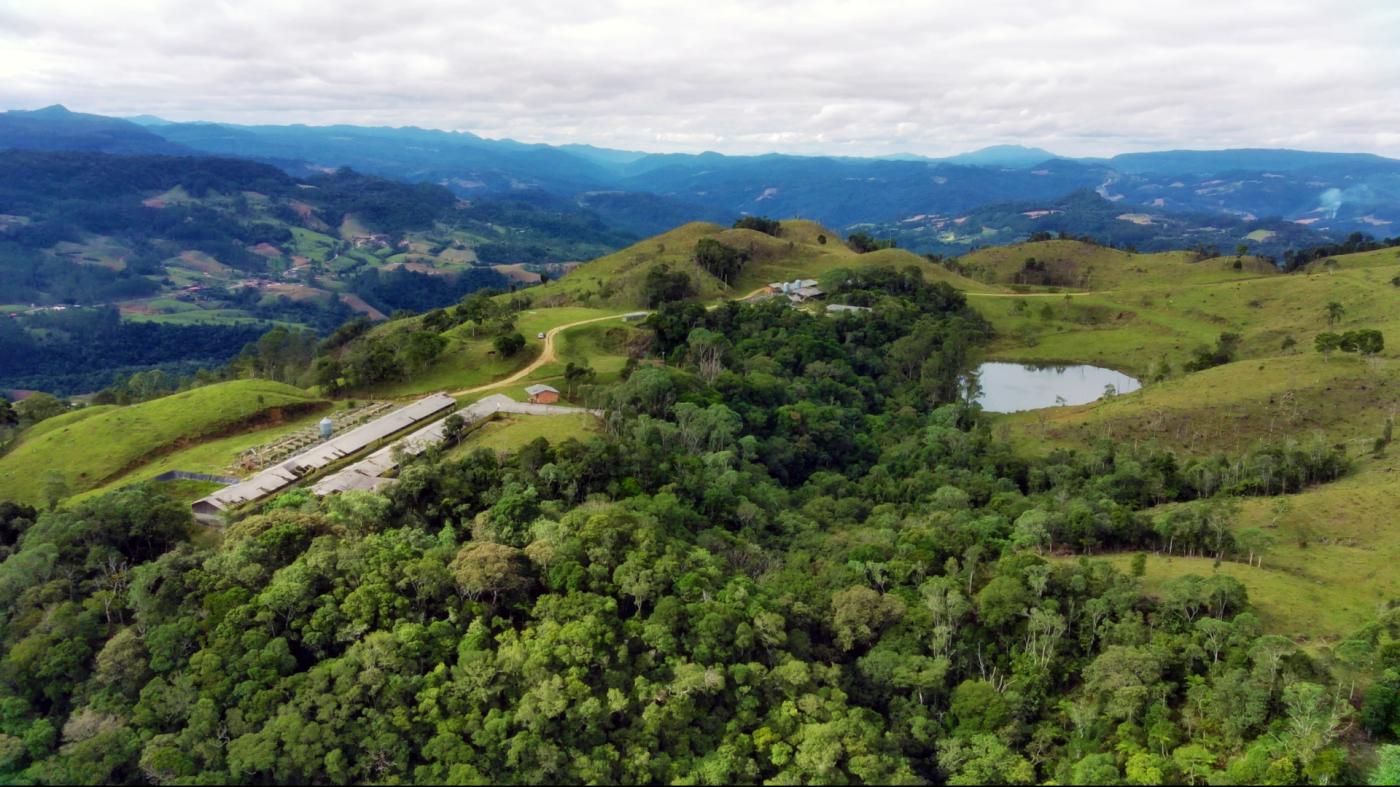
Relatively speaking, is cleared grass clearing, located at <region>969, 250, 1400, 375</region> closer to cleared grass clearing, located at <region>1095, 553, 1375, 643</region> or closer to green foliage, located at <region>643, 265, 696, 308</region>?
green foliage, located at <region>643, 265, 696, 308</region>

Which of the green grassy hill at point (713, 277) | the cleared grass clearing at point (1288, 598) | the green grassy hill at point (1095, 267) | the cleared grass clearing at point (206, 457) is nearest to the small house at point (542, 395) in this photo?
the cleared grass clearing at point (206, 457)

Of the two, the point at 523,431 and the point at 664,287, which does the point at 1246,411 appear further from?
the point at 523,431

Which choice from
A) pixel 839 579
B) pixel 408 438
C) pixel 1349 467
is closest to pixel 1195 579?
pixel 839 579

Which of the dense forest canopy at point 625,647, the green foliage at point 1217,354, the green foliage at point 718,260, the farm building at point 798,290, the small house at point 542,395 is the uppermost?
the green foliage at point 718,260

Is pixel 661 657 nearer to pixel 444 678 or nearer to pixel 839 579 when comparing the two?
pixel 444 678

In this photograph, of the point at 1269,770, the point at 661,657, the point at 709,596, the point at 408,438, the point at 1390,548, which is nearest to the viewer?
the point at 1269,770

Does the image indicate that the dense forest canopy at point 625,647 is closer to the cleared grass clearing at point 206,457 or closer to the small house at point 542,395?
the cleared grass clearing at point 206,457

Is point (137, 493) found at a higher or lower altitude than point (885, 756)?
higher
